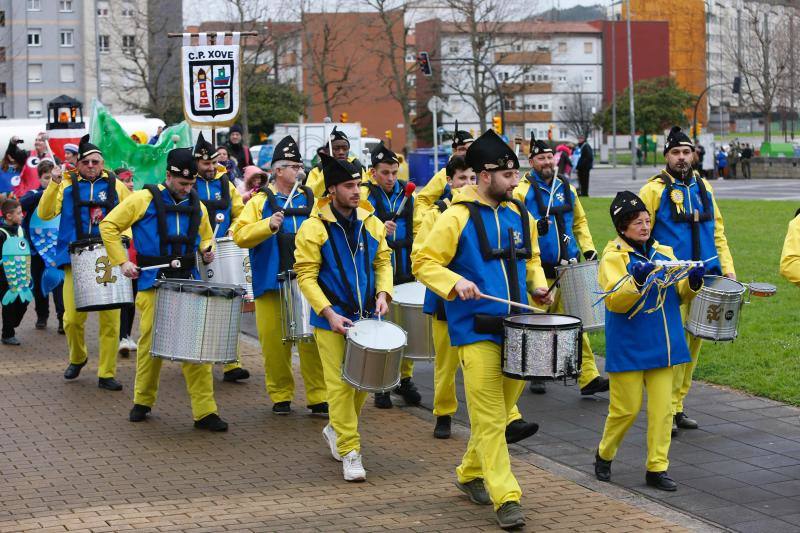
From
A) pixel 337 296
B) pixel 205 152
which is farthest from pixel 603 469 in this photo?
pixel 205 152

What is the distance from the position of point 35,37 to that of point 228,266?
90269 mm

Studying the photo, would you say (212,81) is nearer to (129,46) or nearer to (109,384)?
(109,384)

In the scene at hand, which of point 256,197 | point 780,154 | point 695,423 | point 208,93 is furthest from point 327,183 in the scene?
point 780,154

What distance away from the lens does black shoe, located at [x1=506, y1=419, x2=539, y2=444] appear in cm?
824

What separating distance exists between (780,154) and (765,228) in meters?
34.1

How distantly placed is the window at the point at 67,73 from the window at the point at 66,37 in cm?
174

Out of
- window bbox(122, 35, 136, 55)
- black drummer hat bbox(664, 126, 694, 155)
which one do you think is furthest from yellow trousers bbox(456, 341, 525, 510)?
window bbox(122, 35, 136, 55)

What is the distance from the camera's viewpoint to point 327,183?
8391 mm

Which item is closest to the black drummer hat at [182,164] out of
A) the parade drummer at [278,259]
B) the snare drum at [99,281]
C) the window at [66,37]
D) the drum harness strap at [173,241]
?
the drum harness strap at [173,241]

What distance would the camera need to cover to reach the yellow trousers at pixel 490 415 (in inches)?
278

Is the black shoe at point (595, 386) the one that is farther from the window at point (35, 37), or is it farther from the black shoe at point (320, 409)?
the window at point (35, 37)

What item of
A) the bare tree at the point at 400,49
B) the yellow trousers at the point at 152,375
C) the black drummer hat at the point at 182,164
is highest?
the bare tree at the point at 400,49

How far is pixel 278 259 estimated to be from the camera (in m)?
10.3

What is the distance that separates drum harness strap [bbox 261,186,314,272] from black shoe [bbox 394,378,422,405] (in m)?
1.41
